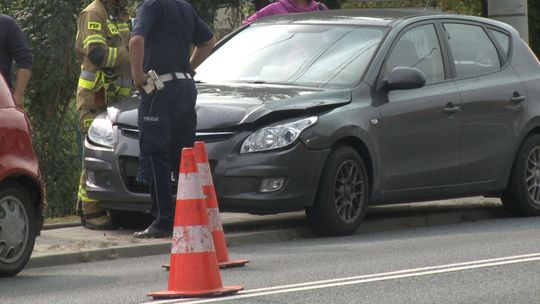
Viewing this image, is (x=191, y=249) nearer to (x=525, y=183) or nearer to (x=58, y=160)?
(x=525, y=183)

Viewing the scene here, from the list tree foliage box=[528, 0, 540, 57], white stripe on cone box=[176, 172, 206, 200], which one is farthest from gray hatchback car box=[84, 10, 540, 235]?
tree foliage box=[528, 0, 540, 57]

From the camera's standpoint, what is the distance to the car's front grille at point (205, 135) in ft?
40.2

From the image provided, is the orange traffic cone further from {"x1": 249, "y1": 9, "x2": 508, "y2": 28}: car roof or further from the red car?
{"x1": 249, "y1": 9, "x2": 508, "y2": 28}: car roof

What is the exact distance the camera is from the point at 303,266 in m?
10.5

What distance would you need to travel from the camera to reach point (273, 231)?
12.6 metres

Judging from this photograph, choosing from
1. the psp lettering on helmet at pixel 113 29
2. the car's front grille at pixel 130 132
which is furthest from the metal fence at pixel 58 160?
the car's front grille at pixel 130 132

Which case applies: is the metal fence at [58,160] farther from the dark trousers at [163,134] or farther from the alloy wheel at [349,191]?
the alloy wheel at [349,191]

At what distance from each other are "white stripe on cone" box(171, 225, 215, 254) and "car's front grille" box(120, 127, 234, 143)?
2.98 meters

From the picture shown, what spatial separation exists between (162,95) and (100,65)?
49.8 inches

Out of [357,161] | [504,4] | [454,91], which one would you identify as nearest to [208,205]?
[357,161]

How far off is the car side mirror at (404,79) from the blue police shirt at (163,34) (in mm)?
1694

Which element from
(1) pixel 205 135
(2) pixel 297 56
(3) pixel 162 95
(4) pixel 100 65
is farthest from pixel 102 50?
(2) pixel 297 56

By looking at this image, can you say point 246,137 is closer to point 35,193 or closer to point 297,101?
point 297,101

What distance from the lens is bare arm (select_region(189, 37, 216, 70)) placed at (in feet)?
41.7
